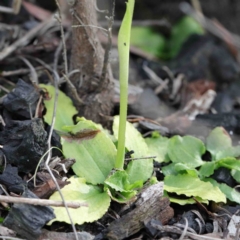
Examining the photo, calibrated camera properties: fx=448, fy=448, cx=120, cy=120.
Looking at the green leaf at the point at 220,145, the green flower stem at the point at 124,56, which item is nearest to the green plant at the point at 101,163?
the green flower stem at the point at 124,56

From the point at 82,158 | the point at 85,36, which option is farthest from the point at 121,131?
the point at 85,36

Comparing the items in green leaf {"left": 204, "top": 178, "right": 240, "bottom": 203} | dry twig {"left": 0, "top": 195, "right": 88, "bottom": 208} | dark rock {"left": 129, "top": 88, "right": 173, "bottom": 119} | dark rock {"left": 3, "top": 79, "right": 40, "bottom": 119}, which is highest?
dark rock {"left": 3, "top": 79, "right": 40, "bottom": 119}

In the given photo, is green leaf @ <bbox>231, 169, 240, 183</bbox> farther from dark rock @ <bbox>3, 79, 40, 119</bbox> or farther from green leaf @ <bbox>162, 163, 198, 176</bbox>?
dark rock @ <bbox>3, 79, 40, 119</bbox>

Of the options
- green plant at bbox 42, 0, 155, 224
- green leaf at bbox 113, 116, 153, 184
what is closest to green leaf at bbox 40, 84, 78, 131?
green plant at bbox 42, 0, 155, 224

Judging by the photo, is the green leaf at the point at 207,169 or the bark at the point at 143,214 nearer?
the bark at the point at 143,214

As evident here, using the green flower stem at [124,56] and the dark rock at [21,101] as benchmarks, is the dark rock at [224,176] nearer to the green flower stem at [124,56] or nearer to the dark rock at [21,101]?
the green flower stem at [124,56]

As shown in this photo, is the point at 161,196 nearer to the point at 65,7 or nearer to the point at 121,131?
the point at 121,131
